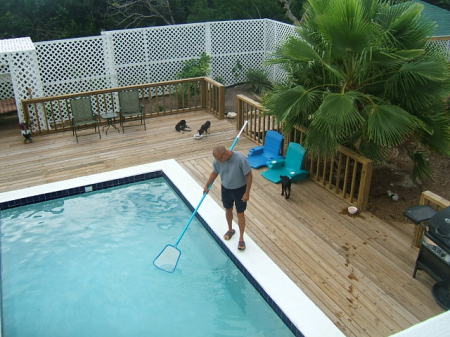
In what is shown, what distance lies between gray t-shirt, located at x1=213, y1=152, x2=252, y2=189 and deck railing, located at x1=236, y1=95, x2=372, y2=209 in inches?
60.1

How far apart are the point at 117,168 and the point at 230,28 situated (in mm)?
6181

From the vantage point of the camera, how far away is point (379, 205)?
5734 mm

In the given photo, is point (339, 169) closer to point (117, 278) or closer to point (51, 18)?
point (117, 278)

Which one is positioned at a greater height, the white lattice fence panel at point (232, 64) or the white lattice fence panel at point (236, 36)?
the white lattice fence panel at point (236, 36)

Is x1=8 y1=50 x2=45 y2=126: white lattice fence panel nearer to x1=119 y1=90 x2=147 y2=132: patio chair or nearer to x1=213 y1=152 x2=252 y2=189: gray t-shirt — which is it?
x1=119 y1=90 x2=147 y2=132: patio chair

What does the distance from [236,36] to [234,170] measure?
26.3 ft

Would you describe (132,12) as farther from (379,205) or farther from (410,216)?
(410,216)

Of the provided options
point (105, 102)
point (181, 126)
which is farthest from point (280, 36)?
point (105, 102)

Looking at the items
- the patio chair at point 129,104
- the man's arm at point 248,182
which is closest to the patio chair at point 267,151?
the man's arm at point 248,182

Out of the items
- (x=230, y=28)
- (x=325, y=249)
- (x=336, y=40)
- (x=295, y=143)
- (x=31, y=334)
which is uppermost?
(x=336, y=40)

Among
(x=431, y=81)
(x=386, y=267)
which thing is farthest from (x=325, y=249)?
(x=431, y=81)

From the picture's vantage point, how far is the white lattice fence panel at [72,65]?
9.72 meters

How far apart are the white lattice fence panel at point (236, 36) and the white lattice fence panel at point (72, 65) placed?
2.94m

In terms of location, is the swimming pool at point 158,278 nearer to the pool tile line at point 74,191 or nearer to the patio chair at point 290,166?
the pool tile line at point 74,191
